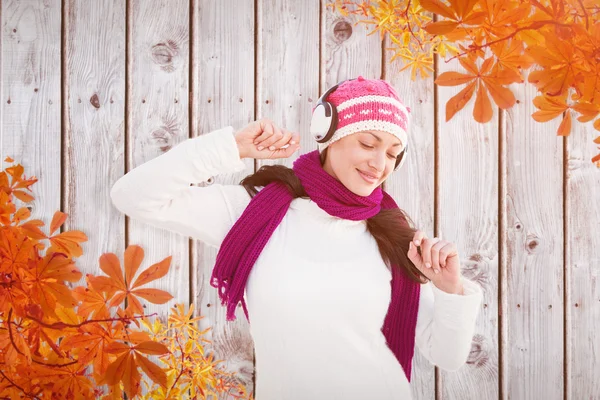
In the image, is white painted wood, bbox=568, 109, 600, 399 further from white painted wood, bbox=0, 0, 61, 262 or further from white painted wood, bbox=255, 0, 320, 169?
white painted wood, bbox=0, 0, 61, 262

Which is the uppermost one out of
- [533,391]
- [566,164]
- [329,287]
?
[566,164]

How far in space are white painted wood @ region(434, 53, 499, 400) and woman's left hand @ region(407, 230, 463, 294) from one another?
53 centimetres

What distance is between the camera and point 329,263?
1.24 meters

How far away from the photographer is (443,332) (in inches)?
49.8

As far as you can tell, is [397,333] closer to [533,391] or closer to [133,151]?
[533,391]

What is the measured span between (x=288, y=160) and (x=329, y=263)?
56 centimetres

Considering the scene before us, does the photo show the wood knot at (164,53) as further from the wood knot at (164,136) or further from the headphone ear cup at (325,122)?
the headphone ear cup at (325,122)

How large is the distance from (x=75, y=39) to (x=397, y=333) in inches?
49.1

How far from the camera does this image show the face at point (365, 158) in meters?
1.21

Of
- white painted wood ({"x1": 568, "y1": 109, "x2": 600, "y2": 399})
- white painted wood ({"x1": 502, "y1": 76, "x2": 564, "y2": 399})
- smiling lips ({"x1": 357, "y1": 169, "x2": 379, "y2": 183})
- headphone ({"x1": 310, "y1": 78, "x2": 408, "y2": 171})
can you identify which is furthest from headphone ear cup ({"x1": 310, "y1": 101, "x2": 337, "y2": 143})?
white painted wood ({"x1": 568, "y1": 109, "x2": 600, "y2": 399})

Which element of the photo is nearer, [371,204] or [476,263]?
[371,204]

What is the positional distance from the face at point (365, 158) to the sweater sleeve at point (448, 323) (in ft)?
0.97

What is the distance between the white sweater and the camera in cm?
119

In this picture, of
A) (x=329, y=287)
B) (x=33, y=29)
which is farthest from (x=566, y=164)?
(x=33, y=29)
